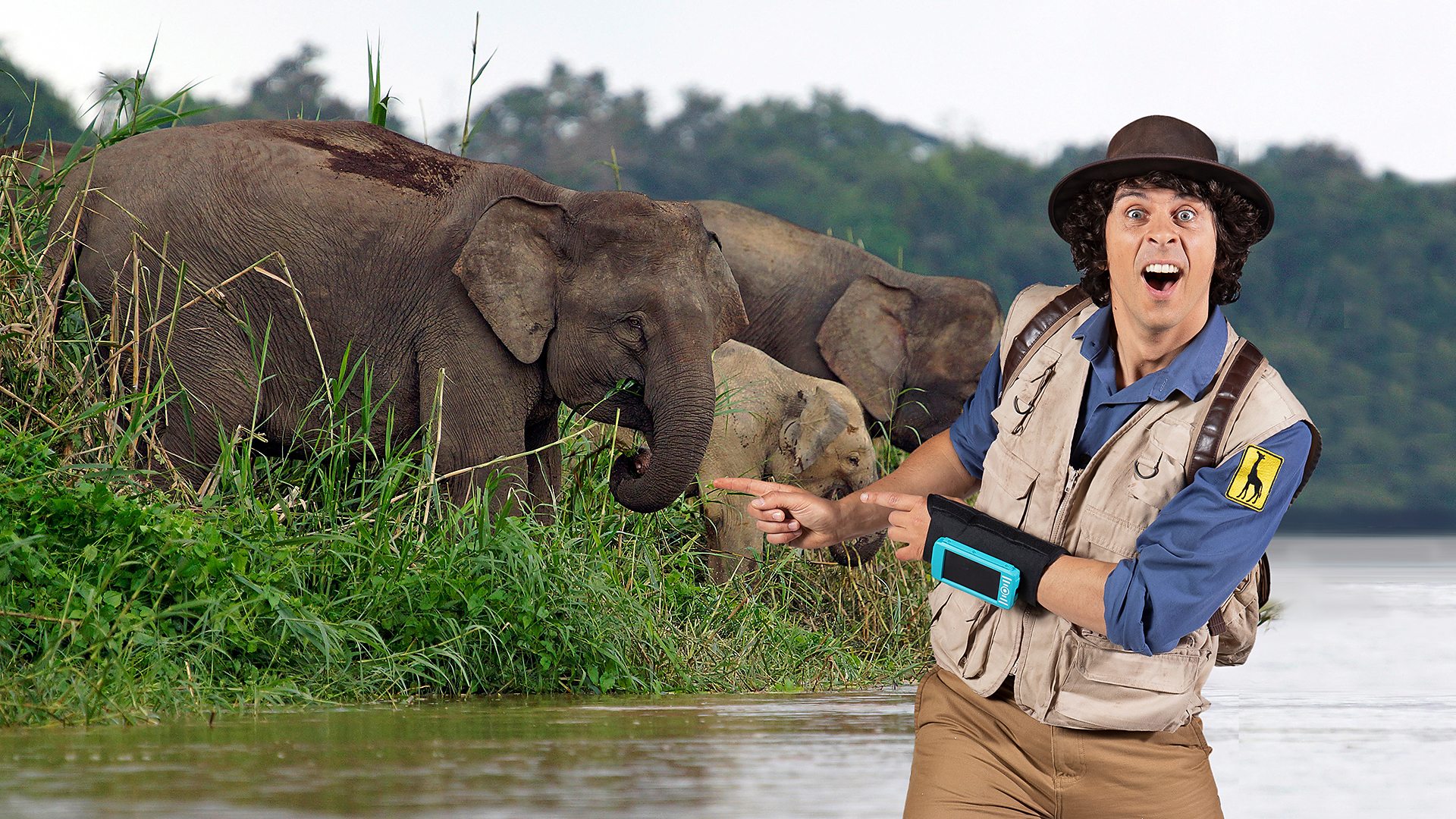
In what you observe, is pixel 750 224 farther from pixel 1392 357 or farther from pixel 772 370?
pixel 1392 357

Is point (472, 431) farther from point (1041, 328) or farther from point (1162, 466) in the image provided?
point (1162, 466)

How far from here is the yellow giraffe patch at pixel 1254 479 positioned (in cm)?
335

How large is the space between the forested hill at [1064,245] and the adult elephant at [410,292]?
31.0m

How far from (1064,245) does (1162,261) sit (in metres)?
38.0

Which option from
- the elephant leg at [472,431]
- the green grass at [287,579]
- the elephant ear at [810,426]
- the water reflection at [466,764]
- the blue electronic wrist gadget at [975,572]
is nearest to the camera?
the blue electronic wrist gadget at [975,572]

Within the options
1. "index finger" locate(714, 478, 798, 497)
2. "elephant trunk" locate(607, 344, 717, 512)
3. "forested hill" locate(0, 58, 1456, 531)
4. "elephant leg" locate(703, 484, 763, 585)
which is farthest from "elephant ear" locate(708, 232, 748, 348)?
"forested hill" locate(0, 58, 1456, 531)

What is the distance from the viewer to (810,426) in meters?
9.89

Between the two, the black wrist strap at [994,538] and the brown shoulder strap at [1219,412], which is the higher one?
the brown shoulder strap at [1219,412]

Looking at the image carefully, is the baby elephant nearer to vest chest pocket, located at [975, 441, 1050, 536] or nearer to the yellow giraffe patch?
vest chest pocket, located at [975, 441, 1050, 536]

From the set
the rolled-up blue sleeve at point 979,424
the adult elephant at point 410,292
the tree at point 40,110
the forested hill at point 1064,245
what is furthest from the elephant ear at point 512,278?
the forested hill at point 1064,245

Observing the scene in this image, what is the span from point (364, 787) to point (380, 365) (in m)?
4.27

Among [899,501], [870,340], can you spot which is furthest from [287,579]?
[870,340]

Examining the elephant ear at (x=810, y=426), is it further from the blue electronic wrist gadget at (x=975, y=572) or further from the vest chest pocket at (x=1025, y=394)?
the blue electronic wrist gadget at (x=975, y=572)

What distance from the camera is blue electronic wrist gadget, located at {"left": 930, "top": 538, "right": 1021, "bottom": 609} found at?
11.7 feet
